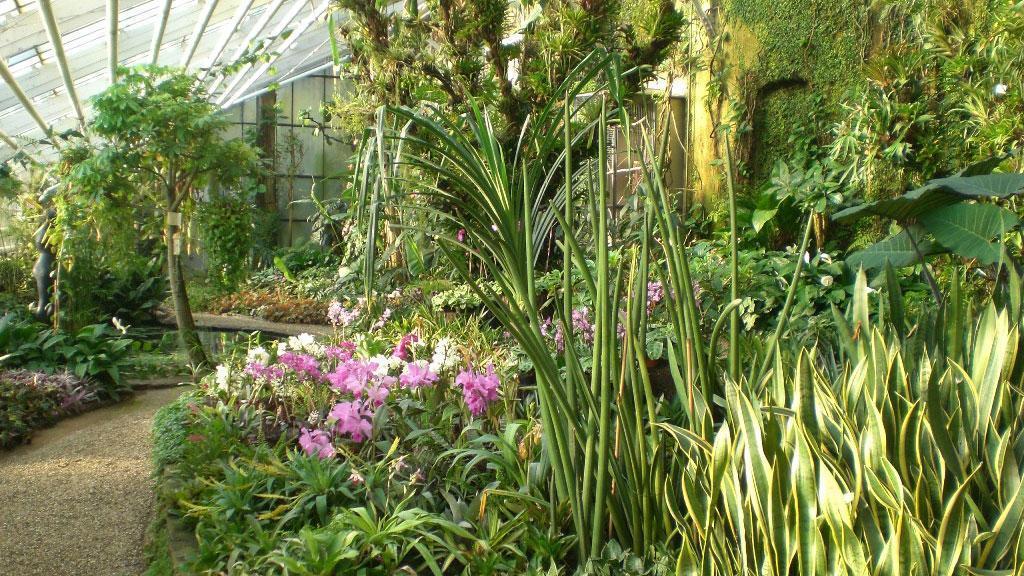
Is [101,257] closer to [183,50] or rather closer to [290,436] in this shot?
[183,50]

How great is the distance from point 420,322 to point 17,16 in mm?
4839

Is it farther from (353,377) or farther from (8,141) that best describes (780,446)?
(8,141)

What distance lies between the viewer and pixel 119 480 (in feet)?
11.2

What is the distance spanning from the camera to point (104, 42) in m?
8.45

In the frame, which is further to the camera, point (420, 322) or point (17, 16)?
point (17, 16)

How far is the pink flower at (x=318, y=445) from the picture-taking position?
247 centimetres

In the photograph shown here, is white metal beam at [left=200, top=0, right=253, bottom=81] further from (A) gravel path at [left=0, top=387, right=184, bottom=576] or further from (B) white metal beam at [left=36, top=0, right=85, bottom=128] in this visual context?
(A) gravel path at [left=0, top=387, right=184, bottom=576]

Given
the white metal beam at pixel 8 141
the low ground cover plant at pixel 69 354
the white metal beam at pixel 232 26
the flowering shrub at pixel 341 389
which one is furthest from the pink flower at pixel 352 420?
the white metal beam at pixel 8 141

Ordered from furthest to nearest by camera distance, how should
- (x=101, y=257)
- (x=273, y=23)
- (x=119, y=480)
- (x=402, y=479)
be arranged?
(x=273, y=23), (x=101, y=257), (x=119, y=480), (x=402, y=479)

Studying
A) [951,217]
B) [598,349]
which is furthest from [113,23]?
[951,217]

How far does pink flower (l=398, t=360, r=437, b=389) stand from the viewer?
9.01 feet

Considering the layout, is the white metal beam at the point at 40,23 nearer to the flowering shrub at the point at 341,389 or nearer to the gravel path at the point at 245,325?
the gravel path at the point at 245,325

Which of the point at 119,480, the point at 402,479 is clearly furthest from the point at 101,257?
the point at 402,479

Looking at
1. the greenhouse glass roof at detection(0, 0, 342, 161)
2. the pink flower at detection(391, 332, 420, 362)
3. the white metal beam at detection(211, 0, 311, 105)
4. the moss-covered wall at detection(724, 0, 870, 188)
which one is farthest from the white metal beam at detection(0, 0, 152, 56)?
the moss-covered wall at detection(724, 0, 870, 188)
